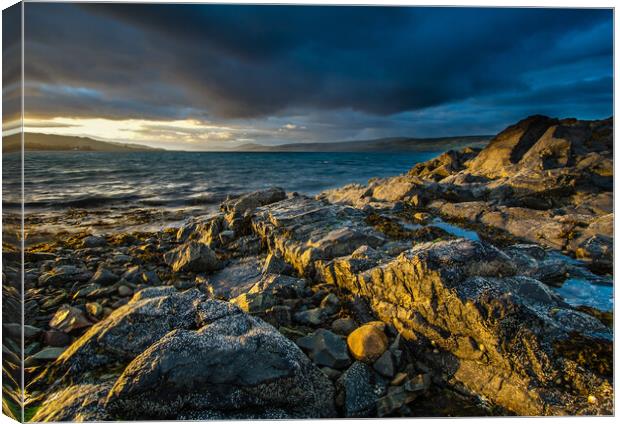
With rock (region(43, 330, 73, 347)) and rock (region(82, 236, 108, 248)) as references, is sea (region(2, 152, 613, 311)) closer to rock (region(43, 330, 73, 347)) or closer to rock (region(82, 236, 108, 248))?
rock (region(82, 236, 108, 248))

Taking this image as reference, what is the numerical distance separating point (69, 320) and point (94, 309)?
263 millimetres

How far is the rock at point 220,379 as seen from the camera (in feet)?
6.66

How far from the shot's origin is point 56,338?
299 centimetres

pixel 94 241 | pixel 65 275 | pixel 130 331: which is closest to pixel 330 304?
pixel 130 331

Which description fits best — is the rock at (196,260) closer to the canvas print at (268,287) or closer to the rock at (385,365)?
the canvas print at (268,287)

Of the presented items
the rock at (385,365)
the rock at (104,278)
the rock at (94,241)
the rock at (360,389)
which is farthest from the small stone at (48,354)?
the rock at (94,241)

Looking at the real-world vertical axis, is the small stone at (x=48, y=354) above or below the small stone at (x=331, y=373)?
below

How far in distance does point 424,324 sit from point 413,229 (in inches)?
102

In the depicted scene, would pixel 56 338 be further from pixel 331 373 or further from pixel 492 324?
pixel 492 324

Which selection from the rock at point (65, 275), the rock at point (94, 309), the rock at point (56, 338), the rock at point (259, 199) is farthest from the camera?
the rock at point (259, 199)

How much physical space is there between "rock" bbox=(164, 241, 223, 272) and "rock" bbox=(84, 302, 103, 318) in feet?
4.49

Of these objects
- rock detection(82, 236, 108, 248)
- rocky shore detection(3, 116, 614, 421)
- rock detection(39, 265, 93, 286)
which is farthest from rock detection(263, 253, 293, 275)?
rock detection(82, 236, 108, 248)

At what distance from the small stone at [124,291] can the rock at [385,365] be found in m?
3.28

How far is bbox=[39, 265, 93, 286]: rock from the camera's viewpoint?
4.21m
